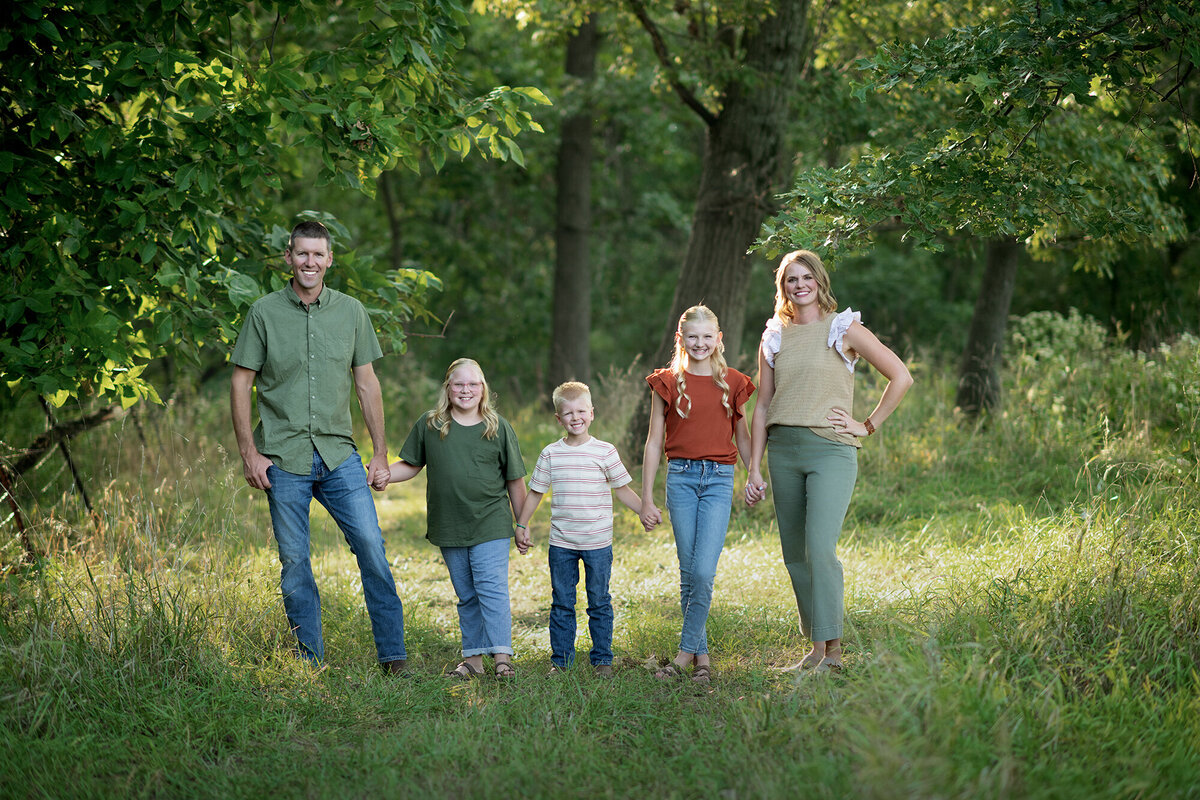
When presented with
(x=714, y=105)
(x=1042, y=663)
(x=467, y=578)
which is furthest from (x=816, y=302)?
(x=714, y=105)

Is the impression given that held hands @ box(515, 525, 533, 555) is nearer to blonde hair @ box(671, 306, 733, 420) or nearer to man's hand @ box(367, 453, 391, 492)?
man's hand @ box(367, 453, 391, 492)

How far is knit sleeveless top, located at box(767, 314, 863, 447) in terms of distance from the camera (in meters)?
4.41

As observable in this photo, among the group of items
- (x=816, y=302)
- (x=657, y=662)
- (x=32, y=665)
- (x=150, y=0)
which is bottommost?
(x=657, y=662)

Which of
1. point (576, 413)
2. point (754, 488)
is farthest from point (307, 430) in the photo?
point (754, 488)

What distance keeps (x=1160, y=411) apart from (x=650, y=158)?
14.3 metres

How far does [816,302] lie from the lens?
4.55 metres

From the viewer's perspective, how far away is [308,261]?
4492mm

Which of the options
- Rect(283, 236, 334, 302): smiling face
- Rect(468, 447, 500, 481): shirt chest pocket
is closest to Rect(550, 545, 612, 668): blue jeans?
Rect(468, 447, 500, 481): shirt chest pocket

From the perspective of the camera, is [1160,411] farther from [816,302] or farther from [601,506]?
[601,506]

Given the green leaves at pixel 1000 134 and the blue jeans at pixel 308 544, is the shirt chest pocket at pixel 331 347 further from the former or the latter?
the green leaves at pixel 1000 134

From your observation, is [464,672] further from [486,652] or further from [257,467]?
[257,467]

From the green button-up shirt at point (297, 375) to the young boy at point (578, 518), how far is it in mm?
1042

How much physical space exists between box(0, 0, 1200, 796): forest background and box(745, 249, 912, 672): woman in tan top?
30 centimetres

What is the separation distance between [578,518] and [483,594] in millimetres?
633
